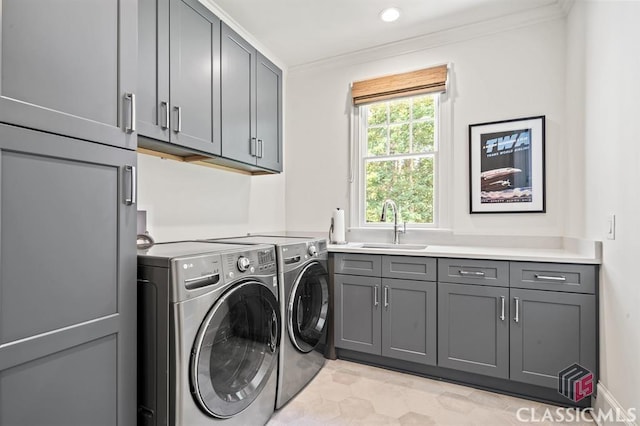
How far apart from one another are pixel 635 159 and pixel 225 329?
2056 millimetres

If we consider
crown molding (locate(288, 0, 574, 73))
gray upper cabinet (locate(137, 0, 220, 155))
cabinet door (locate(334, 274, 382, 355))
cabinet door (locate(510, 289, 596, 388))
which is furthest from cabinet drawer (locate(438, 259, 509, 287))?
crown molding (locate(288, 0, 574, 73))

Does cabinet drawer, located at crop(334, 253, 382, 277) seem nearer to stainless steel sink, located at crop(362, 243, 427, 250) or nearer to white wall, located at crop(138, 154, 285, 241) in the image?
→ stainless steel sink, located at crop(362, 243, 427, 250)

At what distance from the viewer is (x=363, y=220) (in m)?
3.21

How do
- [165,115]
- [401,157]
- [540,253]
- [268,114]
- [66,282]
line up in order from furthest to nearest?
[401,157] < [268,114] < [540,253] < [165,115] < [66,282]

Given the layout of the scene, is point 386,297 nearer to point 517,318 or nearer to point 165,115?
point 517,318

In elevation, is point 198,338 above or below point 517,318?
above

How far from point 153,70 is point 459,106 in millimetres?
2321

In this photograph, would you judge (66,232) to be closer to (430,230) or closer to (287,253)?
(287,253)

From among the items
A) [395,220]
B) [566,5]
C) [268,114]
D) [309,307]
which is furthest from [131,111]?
[566,5]

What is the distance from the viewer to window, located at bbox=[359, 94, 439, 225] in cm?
299

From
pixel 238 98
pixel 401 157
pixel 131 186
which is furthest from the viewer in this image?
pixel 401 157

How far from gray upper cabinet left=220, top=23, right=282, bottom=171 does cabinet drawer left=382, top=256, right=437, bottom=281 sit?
1.24m

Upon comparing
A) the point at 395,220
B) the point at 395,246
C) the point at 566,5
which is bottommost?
the point at 395,246

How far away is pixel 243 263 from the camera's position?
1.68 metres
